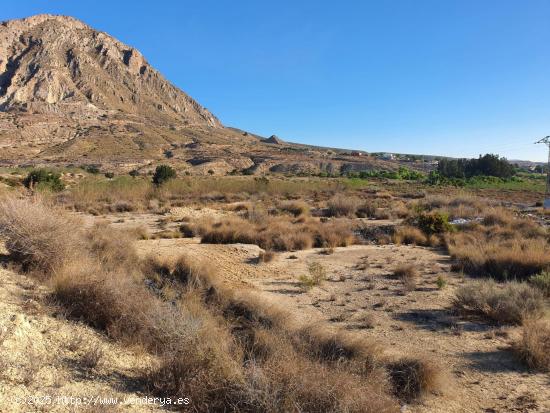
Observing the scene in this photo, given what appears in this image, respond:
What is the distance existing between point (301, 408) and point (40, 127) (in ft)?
358

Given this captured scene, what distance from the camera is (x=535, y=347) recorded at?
21.5 ft

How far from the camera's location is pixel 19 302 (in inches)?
243

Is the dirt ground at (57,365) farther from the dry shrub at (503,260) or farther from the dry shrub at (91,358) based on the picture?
the dry shrub at (503,260)

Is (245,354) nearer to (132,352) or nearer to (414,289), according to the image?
(132,352)

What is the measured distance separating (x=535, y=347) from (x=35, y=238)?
9.31 m

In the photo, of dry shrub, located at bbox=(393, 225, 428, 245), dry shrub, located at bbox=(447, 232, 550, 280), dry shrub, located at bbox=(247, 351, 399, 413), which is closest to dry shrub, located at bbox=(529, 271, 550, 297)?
dry shrub, located at bbox=(447, 232, 550, 280)

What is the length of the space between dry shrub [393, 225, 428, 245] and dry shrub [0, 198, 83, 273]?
14017mm

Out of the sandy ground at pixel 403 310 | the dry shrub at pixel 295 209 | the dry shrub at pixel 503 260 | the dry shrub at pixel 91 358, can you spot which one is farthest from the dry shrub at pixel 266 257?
the dry shrub at pixel 295 209

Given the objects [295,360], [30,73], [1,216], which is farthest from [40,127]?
[295,360]

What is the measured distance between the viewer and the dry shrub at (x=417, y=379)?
556 cm

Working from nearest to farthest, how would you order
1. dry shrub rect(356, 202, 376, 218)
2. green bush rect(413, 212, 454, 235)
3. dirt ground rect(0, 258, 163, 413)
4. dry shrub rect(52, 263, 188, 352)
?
dirt ground rect(0, 258, 163, 413) → dry shrub rect(52, 263, 188, 352) → green bush rect(413, 212, 454, 235) → dry shrub rect(356, 202, 376, 218)

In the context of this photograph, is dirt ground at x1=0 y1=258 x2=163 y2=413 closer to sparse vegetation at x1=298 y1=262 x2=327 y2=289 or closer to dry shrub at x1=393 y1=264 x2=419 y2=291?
sparse vegetation at x1=298 y1=262 x2=327 y2=289

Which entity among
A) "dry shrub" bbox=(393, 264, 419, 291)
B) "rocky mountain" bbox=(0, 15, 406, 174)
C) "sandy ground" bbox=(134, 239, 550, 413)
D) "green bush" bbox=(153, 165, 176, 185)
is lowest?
"sandy ground" bbox=(134, 239, 550, 413)

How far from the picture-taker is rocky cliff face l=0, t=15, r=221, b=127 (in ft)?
394
